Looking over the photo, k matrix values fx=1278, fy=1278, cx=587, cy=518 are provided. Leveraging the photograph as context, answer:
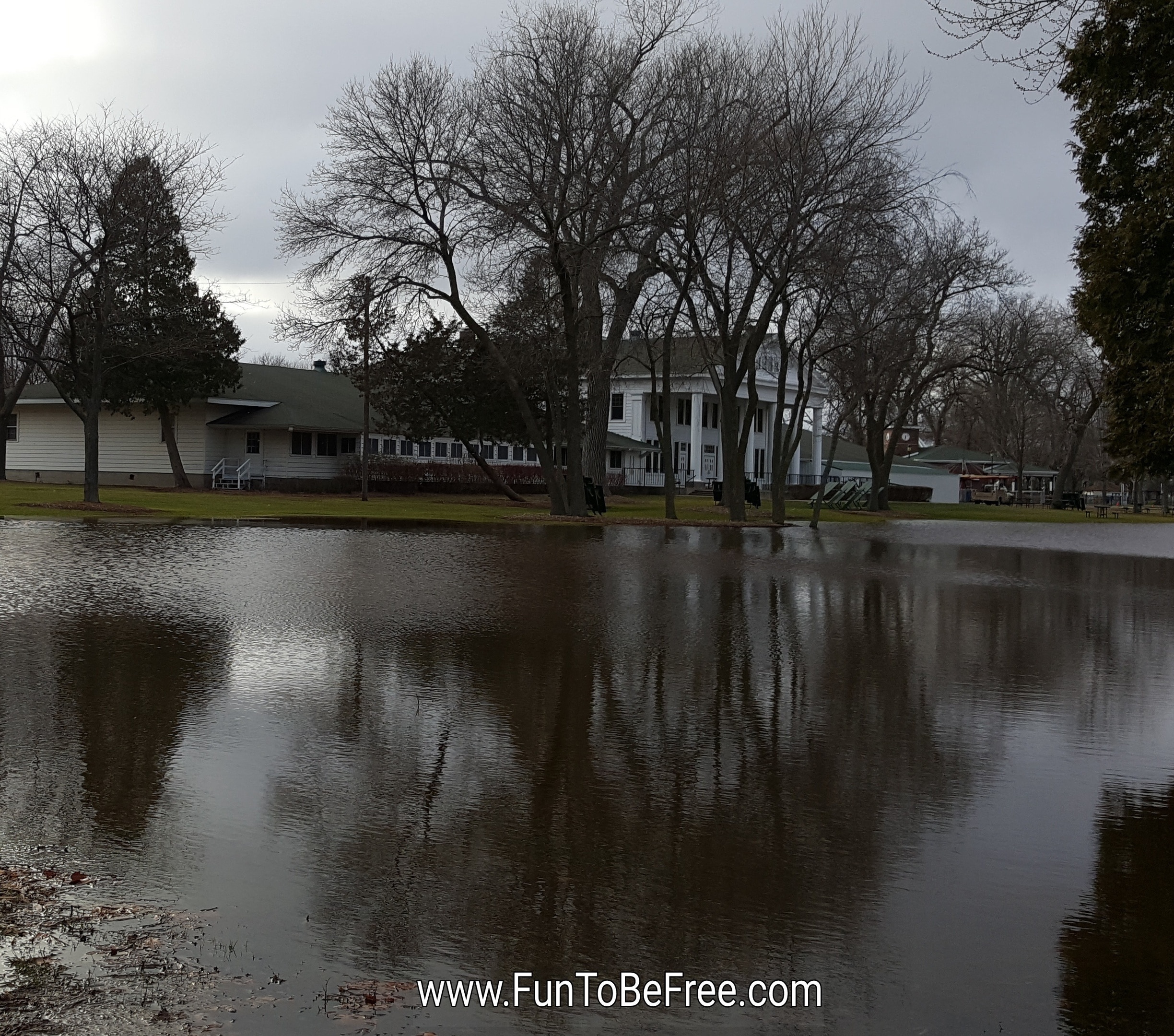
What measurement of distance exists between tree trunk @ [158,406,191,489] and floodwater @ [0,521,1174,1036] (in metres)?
37.8

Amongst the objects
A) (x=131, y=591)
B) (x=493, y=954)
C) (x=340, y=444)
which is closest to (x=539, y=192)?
(x=131, y=591)

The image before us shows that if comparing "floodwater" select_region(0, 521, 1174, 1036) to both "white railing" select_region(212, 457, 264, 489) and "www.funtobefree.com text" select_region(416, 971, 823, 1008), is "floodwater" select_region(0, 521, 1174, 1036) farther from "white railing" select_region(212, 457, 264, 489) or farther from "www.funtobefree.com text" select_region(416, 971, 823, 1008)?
"white railing" select_region(212, 457, 264, 489)

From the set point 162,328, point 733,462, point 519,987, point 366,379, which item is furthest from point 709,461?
point 519,987

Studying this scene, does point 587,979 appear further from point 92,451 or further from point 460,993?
point 92,451

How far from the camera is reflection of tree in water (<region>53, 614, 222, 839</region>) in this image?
22.5 ft

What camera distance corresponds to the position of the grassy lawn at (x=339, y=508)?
110ft

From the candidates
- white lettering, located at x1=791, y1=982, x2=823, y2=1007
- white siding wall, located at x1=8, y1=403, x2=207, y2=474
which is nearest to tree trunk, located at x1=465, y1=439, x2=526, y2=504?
white siding wall, located at x1=8, y1=403, x2=207, y2=474

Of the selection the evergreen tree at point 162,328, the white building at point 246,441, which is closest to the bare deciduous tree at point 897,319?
the white building at point 246,441

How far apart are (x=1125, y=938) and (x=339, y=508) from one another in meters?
36.0

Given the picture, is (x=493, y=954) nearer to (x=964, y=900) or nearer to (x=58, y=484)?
(x=964, y=900)

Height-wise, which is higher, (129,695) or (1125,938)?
(129,695)

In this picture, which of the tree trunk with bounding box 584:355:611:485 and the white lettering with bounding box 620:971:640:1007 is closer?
the white lettering with bounding box 620:971:640:1007

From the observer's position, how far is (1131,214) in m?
11.9

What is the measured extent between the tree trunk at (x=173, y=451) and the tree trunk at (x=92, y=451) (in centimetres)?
1594
